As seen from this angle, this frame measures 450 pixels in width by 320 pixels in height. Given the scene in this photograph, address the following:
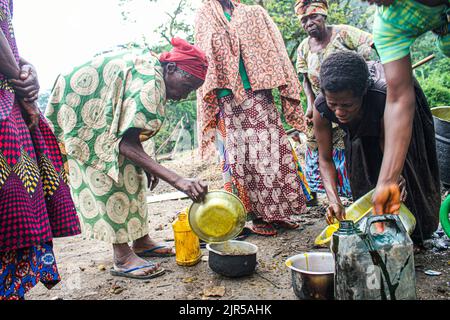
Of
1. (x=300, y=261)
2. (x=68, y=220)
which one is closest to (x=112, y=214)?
(x=68, y=220)

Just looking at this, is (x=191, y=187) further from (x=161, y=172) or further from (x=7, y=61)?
(x=7, y=61)

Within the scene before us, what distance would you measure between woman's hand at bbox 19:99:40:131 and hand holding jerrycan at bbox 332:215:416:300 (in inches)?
61.8

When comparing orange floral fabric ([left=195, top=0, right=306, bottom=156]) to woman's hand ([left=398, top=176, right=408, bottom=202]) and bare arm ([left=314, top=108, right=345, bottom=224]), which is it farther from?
woman's hand ([left=398, top=176, right=408, bottom=202])

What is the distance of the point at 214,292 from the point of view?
2.39 meters

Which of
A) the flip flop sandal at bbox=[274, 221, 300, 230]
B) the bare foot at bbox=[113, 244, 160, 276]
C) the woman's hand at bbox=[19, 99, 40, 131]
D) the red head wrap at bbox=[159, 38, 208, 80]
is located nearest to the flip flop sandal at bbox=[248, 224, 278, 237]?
the flip flop sandal at bbox=[274, 221, 300, 230]

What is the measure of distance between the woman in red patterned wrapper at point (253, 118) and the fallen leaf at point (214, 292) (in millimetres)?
1165

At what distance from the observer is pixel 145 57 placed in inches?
106

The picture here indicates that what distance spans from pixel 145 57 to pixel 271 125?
1.35 metres

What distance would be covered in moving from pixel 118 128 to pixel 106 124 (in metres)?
0.14

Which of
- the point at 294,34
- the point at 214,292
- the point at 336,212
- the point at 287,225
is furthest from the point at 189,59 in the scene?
the point at 294,34

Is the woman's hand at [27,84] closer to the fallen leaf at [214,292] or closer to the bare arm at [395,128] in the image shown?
the fallen leaf at [214,292]

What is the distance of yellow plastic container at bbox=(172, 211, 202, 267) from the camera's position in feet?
9.37

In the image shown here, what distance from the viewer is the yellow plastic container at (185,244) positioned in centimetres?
286

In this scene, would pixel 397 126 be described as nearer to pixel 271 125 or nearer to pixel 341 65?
pixel 341 65
